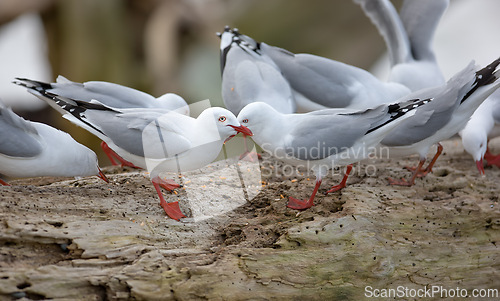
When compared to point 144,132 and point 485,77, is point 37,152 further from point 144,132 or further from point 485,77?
point 485,77

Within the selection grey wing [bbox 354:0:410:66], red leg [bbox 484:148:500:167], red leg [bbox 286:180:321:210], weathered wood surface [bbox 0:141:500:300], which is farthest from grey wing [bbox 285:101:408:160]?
grey wing [bbox 354:0:410:66]

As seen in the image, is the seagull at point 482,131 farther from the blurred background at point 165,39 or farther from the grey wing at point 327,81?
the blurred background at point 165,39

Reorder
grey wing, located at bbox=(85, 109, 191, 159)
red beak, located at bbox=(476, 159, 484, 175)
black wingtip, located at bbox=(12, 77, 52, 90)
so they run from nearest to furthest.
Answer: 1. grey wing, located at bbox=(85, 109, 191, 159)
2. black wingtip, located at bbox=(12, 77, 52, 90)
3. red beak, located at bbox=(476, 159, 484, 175)

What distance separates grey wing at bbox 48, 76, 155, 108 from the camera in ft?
13.6

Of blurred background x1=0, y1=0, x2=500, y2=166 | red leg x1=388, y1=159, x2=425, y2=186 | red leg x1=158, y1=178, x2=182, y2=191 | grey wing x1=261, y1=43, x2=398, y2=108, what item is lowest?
red leg x1=388, y1=159, x2=425, y2=186

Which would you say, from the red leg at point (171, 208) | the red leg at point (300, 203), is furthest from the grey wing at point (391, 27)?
the red leg at point (171, 208)

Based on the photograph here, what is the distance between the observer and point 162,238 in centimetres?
328

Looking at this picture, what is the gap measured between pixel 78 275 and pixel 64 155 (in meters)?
1.05

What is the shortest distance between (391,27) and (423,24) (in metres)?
0.36

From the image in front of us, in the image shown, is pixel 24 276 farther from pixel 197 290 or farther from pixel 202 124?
pixel 202 124

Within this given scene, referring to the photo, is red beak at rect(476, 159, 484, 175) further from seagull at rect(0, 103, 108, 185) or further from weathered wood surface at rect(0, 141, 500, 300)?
seagull at rect(0, 103, 108, 185)

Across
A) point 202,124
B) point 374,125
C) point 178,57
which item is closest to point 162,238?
point 202,124

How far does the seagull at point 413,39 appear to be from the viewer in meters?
5.66

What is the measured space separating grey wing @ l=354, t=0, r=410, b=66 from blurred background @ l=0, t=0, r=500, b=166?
284 centimetres
